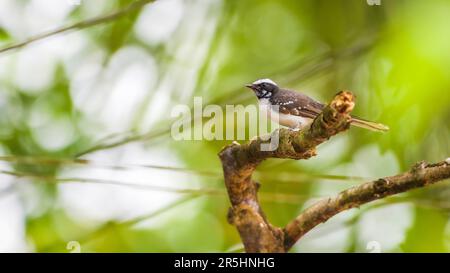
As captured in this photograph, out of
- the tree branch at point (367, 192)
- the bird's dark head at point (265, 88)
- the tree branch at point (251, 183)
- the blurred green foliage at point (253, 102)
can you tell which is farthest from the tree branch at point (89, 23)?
the tree branch at point (367, 192)

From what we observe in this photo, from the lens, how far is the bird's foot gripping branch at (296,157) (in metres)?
1.49

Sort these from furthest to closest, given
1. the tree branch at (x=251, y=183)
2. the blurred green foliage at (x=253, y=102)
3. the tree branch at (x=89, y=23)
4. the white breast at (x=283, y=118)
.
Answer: the blurred green foliage at (x=253, y=102), the tree branch at (x=89, y=23), the white breast at (x=283, y=118), the tree branch at (x=251, y=183)

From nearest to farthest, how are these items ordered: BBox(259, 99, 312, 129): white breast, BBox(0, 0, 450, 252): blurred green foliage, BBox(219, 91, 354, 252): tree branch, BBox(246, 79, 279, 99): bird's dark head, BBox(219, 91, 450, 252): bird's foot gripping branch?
BBox(219, 91, 450, 252): bird's foot gripping branch
BBox(219, 91, 354, 252): tree branch
BBox(259, 99, 312, 129): white breast
BBox(246, 79, 279, 99): bird's dark head
BBox(0, 0, 450, 252): blurred green foliage

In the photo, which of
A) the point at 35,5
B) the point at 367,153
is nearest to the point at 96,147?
the point at 35,5

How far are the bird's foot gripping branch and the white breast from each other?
0.82 feet

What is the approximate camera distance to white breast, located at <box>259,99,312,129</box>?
2012 millimetres

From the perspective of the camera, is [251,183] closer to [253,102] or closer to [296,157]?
[296,157]

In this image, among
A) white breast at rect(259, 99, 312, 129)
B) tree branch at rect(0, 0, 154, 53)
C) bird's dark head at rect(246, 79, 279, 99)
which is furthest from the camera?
tree branch at rect(0, 0, 154, 53)

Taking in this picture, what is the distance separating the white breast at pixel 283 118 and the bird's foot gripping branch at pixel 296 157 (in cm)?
25

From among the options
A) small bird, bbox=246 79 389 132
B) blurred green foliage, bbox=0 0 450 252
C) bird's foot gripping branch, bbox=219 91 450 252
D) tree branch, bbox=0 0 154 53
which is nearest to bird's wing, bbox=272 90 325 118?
small bird, bbox=246 79 389 132

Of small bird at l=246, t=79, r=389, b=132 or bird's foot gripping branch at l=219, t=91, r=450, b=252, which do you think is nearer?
bird's foot gripping branch at l=219, t=91, r=450, b=252

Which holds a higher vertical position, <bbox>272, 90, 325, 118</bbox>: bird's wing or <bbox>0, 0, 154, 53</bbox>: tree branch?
<bbox>0, 0, 154, 53</bbox>: tree branch

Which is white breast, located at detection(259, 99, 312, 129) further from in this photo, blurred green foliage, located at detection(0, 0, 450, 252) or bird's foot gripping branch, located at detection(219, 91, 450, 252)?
blurred green foliage, located at detection(0, 0, 450, 252)

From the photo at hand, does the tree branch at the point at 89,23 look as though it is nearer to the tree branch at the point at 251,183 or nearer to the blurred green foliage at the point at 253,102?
the blurred green foliage at the point at 253,102
